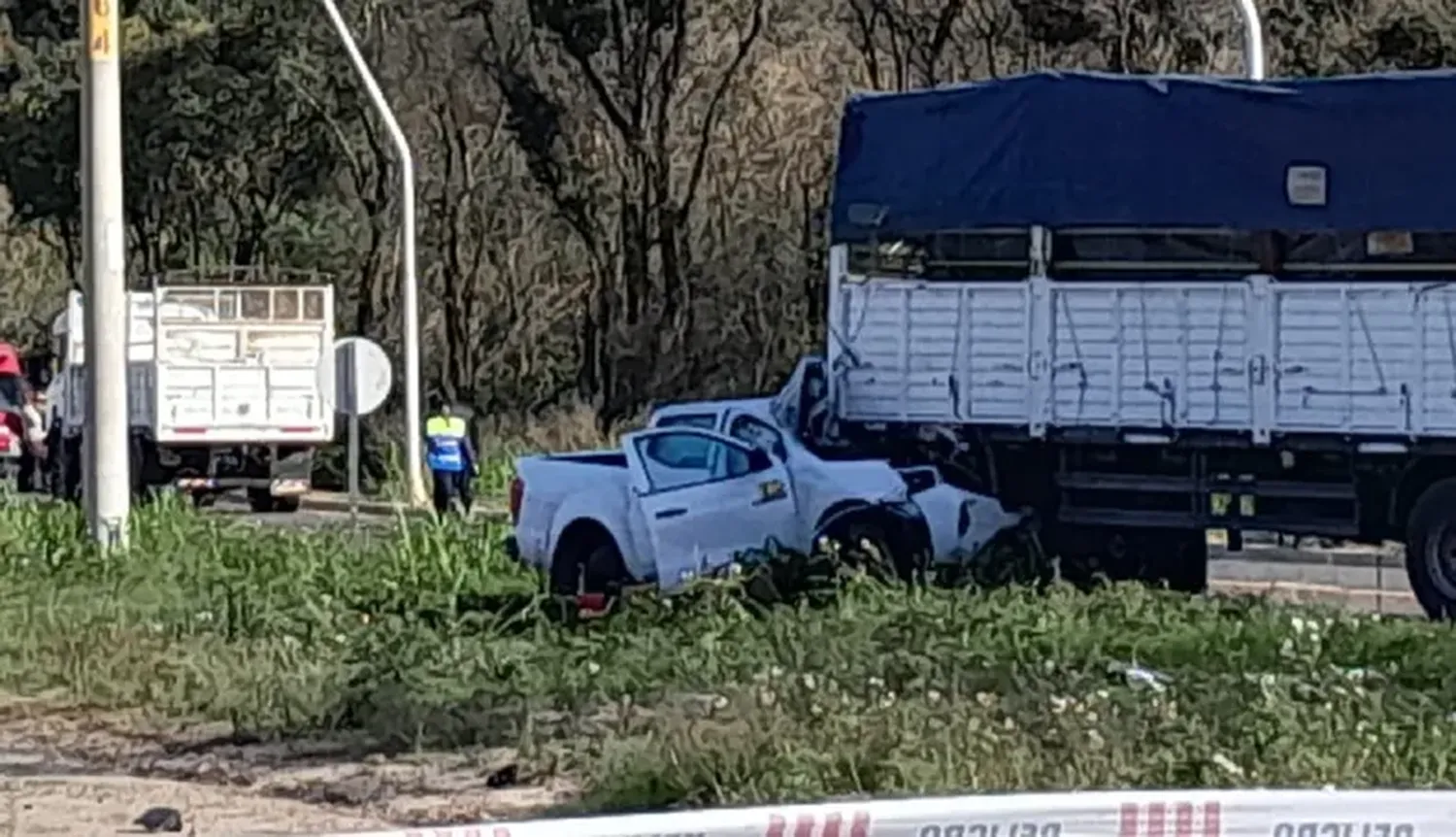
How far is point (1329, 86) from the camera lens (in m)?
20.5

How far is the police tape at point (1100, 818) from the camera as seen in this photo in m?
6.97

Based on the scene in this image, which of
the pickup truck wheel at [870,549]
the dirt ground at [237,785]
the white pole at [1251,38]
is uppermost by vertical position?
the white pole at [1251,38]

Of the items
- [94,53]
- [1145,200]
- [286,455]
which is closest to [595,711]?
[1145,200]

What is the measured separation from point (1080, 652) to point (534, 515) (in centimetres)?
652

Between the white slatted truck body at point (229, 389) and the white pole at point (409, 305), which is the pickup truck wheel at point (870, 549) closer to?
the white pole at point (409, 305)

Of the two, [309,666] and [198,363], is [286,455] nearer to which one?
[198,363]

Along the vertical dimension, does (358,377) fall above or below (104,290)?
below

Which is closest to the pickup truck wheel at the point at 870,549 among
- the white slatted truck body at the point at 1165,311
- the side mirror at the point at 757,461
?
the side mirror at the point at 757,461

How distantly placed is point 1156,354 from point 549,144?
91.6 feet

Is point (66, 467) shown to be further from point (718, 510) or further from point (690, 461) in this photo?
point (718, 510)

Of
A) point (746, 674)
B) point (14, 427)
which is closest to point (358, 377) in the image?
point (746, 674)

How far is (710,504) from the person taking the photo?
66.1 feet

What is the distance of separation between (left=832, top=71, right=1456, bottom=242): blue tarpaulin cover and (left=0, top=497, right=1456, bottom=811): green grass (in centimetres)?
358

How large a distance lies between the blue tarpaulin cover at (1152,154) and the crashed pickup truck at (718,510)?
2.33 meters
